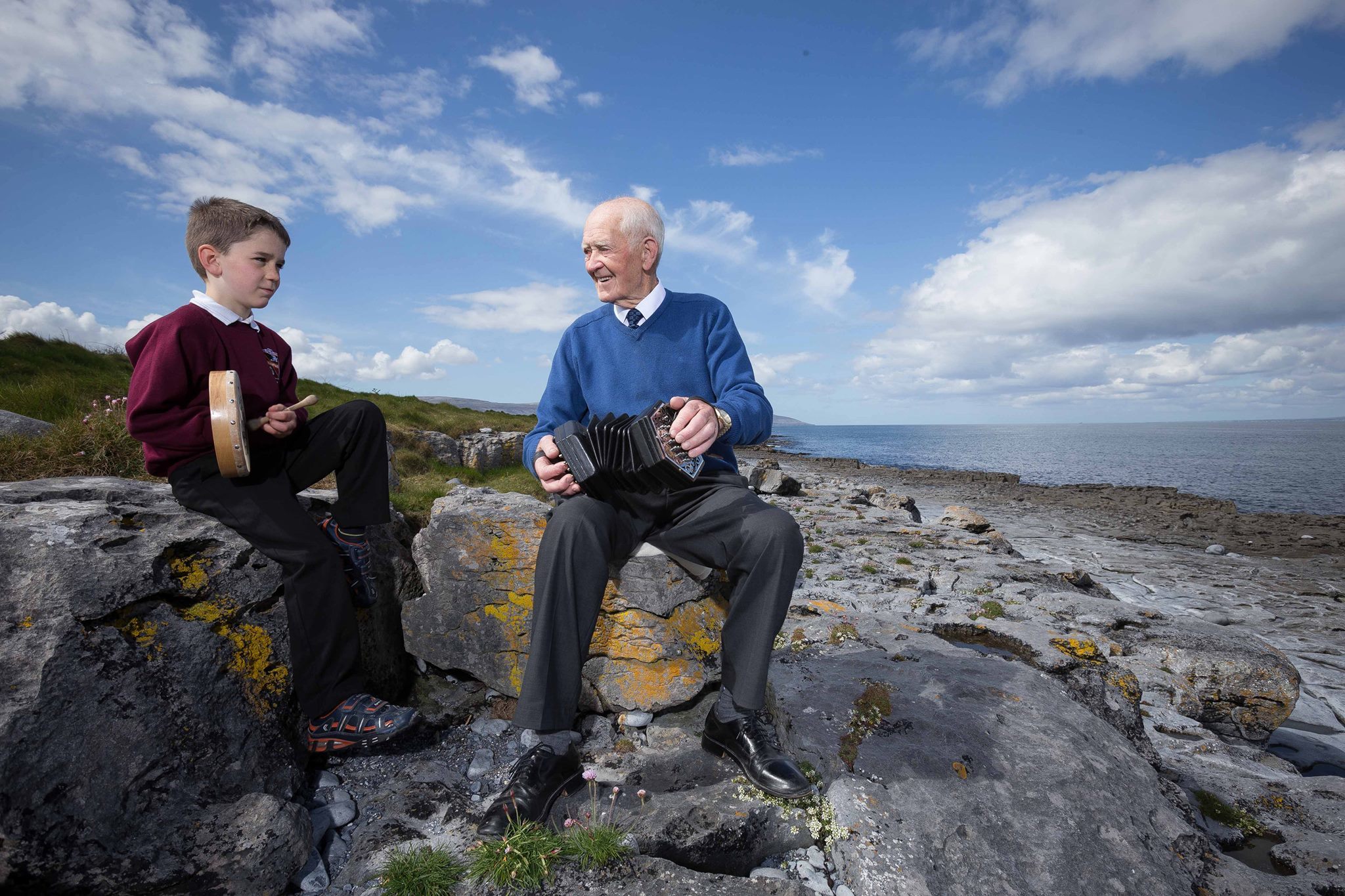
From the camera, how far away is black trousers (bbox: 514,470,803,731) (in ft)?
9.64

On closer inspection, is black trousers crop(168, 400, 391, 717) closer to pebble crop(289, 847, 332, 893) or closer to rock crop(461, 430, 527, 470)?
pebble crop(289, 847, 332, 893)

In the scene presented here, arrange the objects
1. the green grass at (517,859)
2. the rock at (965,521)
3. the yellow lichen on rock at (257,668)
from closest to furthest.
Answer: the green grass at (517,859) < the yellow lichen on rock at (257,668) < the rock at (965,521)

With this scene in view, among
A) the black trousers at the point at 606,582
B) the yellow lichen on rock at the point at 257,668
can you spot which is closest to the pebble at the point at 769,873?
the black trousers at the point at 606,582

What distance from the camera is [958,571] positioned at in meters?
9.58

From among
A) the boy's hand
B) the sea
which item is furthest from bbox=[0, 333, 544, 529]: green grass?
the sea

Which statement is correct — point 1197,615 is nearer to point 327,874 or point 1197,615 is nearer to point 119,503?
point 327,874

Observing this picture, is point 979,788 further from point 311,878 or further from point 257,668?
point 257,668

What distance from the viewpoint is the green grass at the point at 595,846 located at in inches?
95.6

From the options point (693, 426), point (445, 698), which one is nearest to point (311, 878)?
point (445, 698)

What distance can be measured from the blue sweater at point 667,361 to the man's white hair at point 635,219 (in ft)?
1.35

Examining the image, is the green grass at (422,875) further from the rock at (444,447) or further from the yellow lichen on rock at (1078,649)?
the rock at (444,447)

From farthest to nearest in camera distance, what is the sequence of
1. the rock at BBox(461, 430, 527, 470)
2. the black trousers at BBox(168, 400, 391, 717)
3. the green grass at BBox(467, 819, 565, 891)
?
the rock at BBox(461, 430, 527, 470), the black trousers at BBox(168, 400, 391, 717), the green grass at BBox(467, 819, 565, 891)

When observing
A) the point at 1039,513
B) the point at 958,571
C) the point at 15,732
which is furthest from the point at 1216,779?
the point at 1039,513

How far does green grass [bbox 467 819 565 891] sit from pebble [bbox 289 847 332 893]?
0.70 metres
